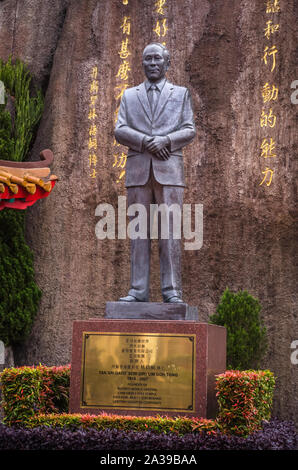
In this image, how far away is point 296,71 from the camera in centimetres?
791

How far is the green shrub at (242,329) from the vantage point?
6903mm

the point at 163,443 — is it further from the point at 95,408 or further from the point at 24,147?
the point at 24,147

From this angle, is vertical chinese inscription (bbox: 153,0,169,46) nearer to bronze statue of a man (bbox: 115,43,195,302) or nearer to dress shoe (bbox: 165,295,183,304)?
bronze statue of a man (bbox: 115,43,195,302)

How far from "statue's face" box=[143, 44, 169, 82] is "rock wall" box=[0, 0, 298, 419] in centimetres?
269

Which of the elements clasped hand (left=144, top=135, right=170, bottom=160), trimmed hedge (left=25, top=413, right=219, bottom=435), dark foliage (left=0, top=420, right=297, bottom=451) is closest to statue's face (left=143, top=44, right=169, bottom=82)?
clasped hand (left=144, top=135, right=170, bottom=160)

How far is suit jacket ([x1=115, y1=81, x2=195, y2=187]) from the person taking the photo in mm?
5566

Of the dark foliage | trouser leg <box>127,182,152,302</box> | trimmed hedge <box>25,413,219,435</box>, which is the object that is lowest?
the dark foliage

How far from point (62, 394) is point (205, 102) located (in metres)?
4.72

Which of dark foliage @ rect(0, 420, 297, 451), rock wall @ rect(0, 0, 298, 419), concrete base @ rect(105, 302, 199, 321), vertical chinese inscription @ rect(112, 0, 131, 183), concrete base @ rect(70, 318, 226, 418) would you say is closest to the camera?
dark foliage @ rect(0, 420, 297, 451)

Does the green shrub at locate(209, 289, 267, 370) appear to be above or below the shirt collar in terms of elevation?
below

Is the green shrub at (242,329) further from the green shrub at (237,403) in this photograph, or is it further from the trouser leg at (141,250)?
the green shrub at (237,403)

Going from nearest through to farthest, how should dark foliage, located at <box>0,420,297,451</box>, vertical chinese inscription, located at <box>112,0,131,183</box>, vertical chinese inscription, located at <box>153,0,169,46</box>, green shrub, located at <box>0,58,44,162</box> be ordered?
dark foliage, located at <box>0,420,297,451</box>
green shrub, located at <box>0,58,44,162</box>
vertical chinese inscription, located at <box>112,0,131,183</box>
vertical chinese inscription, located at <box>153,0,169,46</box>
